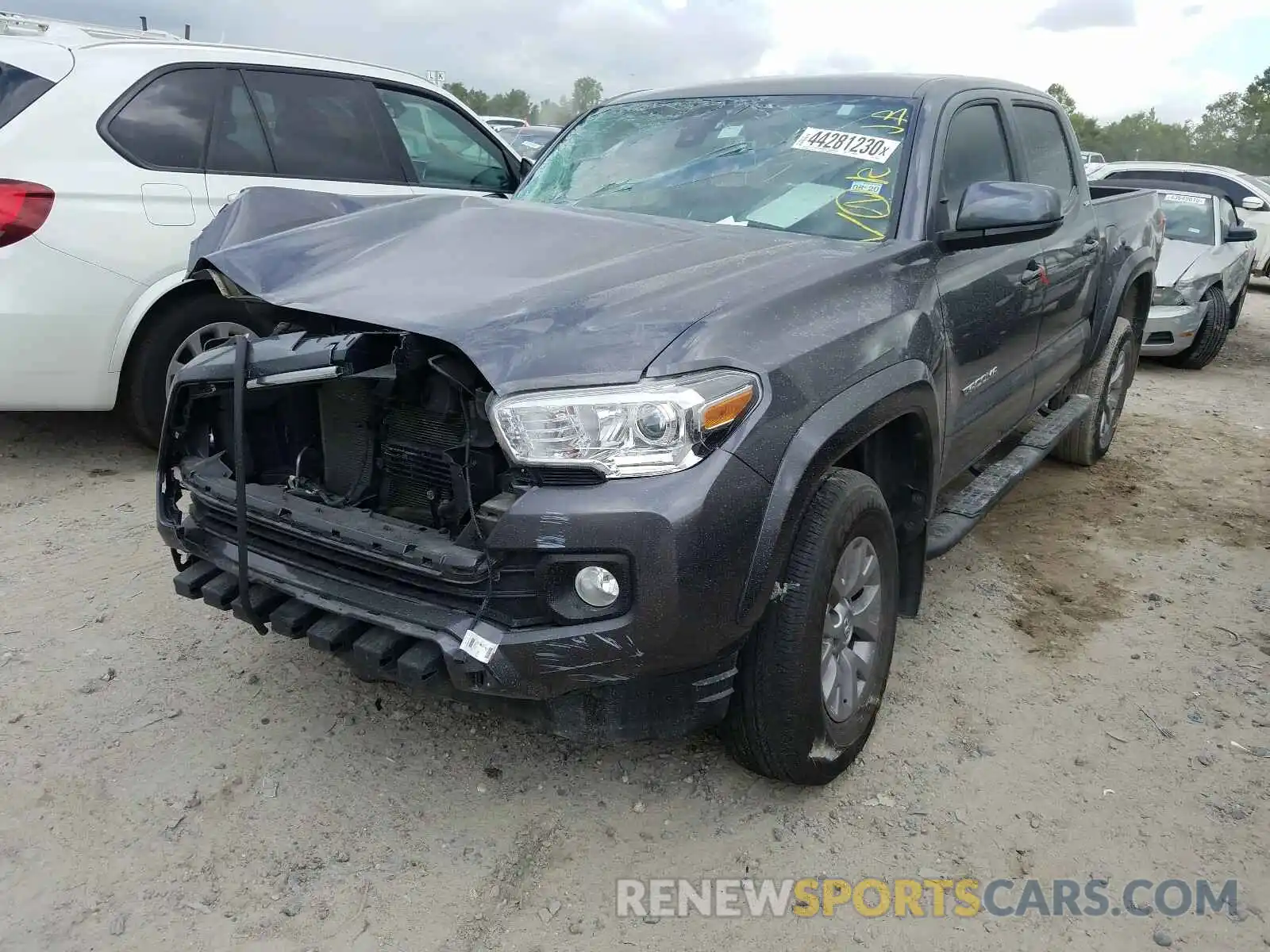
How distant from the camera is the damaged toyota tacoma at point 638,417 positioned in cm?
209

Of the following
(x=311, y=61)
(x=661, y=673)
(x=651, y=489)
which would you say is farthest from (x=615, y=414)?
(x=311, y=61)

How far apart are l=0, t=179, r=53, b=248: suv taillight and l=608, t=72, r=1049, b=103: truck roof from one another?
250 centimetres

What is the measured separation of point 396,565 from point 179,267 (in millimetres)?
2921

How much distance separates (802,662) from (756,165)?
172cm

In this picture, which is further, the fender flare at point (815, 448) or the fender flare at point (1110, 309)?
the fender flare at point (1110, 309)

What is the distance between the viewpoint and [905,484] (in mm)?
3010

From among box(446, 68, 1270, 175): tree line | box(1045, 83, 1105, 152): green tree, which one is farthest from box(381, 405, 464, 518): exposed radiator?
box(1045, 83, 1105, 152): green tree

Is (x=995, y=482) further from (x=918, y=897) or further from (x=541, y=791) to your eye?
(x=541, y=791)

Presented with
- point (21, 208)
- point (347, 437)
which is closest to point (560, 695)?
point (347, 437)

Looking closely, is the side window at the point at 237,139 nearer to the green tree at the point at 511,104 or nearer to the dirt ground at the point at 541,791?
the dirt ground at the point at 541,791

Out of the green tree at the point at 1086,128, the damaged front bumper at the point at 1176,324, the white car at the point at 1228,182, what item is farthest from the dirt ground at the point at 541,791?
the green tree at the point at 1086,128

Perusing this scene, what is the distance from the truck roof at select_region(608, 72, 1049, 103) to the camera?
133 inches

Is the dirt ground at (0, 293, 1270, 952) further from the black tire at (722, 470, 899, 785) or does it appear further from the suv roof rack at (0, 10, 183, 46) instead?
the suv roof rack at (0, 10, 183, 46)

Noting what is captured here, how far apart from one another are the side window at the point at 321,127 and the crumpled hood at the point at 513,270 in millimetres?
1900
